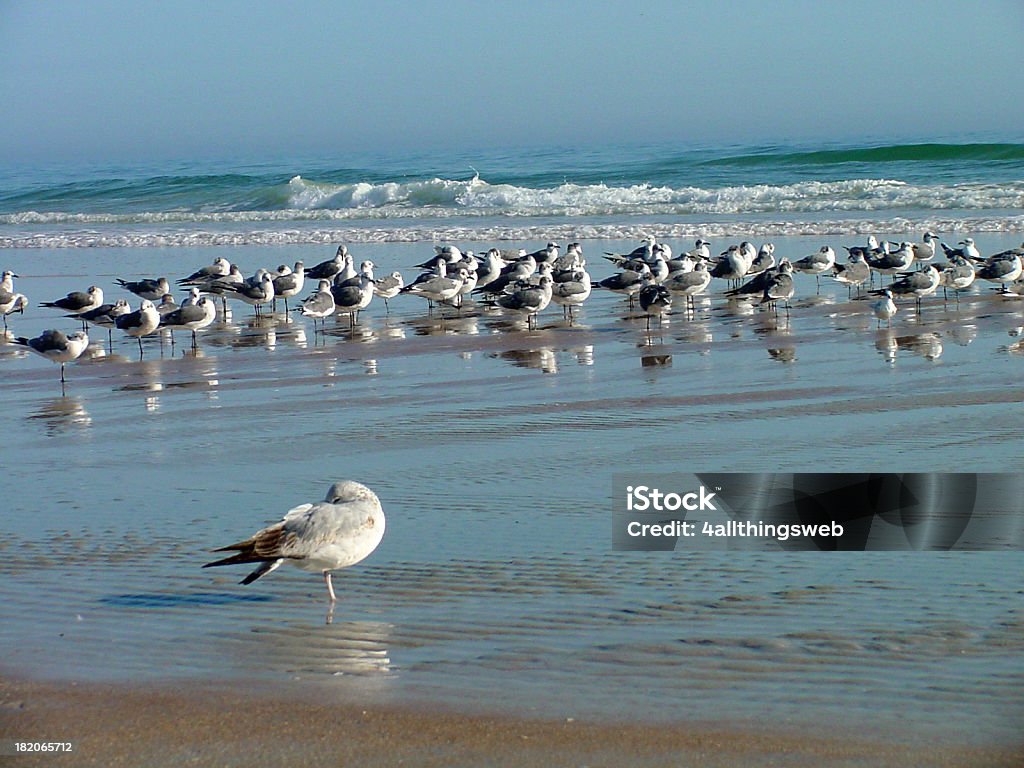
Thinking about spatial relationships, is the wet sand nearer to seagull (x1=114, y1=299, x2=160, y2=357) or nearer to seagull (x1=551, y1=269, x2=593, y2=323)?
seagull (x1=114, y1=299, x2=160, y2=357)

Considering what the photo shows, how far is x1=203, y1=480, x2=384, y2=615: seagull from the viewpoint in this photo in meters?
5.22

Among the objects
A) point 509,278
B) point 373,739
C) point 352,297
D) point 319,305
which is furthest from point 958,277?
point 373,739

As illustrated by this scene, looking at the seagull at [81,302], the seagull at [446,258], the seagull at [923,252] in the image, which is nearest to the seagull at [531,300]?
the seagull at [446,258]

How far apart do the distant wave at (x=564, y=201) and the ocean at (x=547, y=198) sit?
0.06 meters

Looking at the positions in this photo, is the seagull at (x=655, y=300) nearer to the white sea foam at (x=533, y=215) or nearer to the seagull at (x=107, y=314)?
the seagull at (x=107, y=314)

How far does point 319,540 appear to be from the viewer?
529 cm

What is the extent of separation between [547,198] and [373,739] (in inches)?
1277

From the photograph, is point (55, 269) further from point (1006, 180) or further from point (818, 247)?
point (1006, 180)

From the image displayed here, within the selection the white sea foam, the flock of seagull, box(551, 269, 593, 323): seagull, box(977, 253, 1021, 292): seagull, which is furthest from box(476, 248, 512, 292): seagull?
the white sea foam

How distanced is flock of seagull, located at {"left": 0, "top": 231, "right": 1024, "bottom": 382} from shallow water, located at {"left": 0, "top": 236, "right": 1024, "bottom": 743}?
4.54 feet

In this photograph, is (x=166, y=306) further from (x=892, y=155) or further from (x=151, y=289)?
(x=892, y=155)

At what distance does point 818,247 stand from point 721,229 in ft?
12.9

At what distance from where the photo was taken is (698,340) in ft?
43.0

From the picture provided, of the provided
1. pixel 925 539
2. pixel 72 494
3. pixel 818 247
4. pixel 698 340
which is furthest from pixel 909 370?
pixel 818 247
